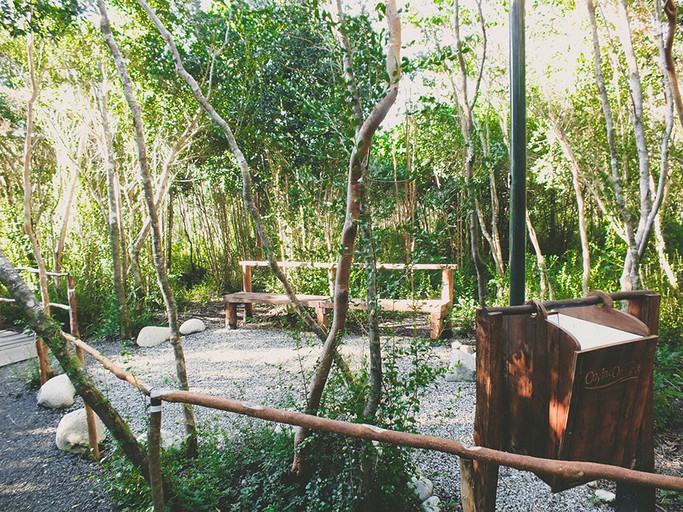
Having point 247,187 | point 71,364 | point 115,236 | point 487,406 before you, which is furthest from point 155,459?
point 115,236

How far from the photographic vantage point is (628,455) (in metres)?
1.20

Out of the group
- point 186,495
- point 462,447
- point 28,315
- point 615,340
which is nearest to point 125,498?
point 186,495

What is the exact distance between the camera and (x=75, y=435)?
2.64 meters

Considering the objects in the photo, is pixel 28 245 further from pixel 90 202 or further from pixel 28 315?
pixel 28 315

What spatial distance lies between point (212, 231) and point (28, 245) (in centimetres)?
260

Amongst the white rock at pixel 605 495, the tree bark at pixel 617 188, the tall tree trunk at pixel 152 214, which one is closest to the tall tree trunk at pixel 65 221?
the tall tree trunk at pixel 152 214

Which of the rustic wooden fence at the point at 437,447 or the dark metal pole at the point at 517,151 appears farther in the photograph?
the dark metal pole at the point at 517,151

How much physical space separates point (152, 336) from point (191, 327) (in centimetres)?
54

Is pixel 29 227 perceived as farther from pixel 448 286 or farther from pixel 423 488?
pixel 448 286

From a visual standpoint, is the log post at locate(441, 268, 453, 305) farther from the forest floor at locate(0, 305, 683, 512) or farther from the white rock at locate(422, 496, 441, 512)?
the white rock at locate(422, 496, 441, 512)

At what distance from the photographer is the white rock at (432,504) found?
1.77 meters

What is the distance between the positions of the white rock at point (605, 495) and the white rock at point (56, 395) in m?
3.48

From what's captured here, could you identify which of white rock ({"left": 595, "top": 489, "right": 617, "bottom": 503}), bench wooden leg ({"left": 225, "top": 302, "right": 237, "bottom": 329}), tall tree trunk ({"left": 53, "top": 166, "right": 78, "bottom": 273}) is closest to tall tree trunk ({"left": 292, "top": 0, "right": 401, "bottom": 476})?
white rock ({"left": 595, "top": 489, "right": 617, "bottom": 503})

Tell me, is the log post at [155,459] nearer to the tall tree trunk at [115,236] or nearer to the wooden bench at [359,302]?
the wooden bench at [359,302]
